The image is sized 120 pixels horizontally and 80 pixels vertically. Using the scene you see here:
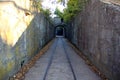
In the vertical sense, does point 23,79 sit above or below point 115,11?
below

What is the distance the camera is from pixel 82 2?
17.5m

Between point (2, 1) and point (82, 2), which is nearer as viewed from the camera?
point (2, 1)

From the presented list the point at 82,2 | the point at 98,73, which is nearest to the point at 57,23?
the point at 82,2

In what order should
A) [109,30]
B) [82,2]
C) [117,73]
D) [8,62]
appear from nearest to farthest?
[117,73] → [8,62] → [109,30] → [82,2]

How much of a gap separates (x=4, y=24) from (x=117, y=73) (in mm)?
3350

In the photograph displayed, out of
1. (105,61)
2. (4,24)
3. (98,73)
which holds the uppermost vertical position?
(4,24)

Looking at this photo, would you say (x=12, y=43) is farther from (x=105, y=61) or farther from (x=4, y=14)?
(x=105, y=61)

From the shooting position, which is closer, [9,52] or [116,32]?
[116,32]

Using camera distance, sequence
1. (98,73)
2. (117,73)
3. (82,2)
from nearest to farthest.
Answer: (117,73)
(98,73)
(82,2)

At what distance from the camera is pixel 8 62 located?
22.9ft

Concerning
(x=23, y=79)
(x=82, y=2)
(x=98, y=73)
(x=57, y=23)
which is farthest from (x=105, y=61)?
(x=57, y=23)

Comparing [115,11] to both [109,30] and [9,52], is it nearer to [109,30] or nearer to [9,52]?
[109,30]

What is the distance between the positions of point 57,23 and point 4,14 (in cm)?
5641

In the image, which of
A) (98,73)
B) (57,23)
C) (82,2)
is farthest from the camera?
(57,23)
